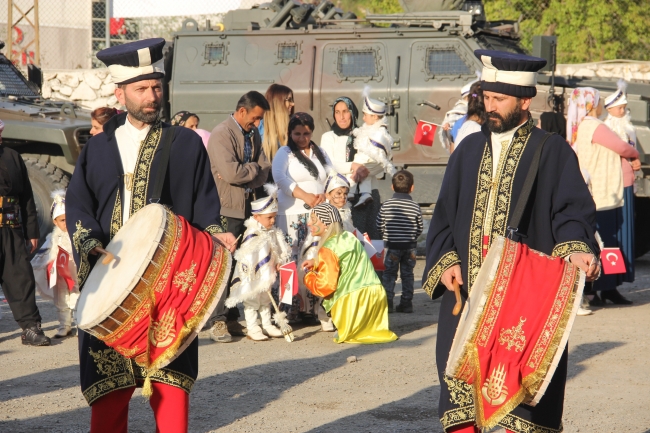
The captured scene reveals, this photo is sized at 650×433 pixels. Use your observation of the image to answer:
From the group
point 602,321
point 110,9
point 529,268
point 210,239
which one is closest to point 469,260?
point 529,268

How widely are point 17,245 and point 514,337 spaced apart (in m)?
4.97

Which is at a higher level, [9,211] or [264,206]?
[264,206]

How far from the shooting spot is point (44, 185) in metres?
11.4

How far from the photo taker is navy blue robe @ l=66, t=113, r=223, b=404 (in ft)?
12.4

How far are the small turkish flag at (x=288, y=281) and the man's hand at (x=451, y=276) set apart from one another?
3.32m

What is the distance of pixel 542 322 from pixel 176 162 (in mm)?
1610

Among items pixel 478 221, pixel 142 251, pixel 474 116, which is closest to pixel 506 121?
pixel 478 221

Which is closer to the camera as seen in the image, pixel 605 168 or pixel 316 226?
pixel 316 226

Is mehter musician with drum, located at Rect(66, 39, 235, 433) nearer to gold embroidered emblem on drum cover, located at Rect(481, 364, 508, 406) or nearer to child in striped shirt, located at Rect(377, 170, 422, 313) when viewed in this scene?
gold embroidered emblem on drum cover, located at Rect(481, 364, 508, 406)

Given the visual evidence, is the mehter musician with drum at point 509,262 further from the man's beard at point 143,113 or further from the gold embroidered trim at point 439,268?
the man's beard at point 143,113

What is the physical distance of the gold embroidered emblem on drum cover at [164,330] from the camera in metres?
3.61

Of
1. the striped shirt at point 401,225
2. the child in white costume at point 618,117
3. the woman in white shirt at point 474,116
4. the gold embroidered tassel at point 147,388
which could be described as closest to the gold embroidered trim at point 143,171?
the gold embroidered tassel at point 147,388

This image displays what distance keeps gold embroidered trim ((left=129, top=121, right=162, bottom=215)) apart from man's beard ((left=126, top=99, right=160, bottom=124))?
0.26 feet

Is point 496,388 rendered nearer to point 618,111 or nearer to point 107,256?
point 107,256
